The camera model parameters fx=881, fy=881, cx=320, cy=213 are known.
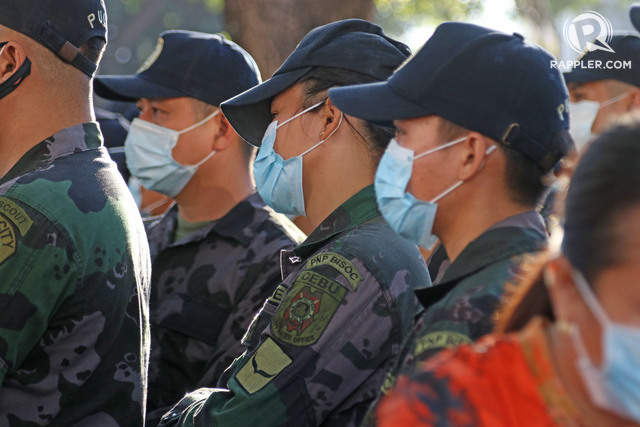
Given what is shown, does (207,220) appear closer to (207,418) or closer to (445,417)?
(207,418)

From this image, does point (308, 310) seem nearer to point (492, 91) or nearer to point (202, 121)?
point (492, 91)

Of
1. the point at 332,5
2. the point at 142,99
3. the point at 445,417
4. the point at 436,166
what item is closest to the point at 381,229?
the point at 436,166

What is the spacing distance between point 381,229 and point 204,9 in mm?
31921

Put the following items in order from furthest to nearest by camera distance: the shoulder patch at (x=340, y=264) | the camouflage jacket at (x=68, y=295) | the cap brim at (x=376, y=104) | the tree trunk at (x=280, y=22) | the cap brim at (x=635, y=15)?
the tree trunk at (x=280, y=22) → the cap brim at (x=635, y=15) → the shoulder patch at (x=340, y=264) → the camouflage jacket at (x=68, y=295) → the cap brim at (x=376, y=104)

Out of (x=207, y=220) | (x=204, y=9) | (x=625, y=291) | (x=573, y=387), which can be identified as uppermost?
(x=625, y=291)

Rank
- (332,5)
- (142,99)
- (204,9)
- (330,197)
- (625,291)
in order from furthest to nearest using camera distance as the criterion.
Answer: (204,9) < (332,5) < (142,99) < (330,197) < (625,291)

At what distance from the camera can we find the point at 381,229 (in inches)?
119

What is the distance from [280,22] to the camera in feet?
23.1

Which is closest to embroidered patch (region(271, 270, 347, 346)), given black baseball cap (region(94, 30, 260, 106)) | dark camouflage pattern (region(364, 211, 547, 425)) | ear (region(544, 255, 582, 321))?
dark camouflage pattern (region(364, 211, 547, 425))

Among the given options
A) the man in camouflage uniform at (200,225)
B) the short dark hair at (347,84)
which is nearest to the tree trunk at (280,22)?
the man in camouflage uniform at (200,225)

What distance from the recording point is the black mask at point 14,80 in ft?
9.90

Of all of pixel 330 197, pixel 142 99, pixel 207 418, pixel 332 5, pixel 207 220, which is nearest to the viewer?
pixel 207 418

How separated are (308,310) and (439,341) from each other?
70 centimetres

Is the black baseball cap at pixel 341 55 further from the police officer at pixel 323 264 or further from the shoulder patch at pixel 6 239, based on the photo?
the shoulder patch at pixel 6 239
